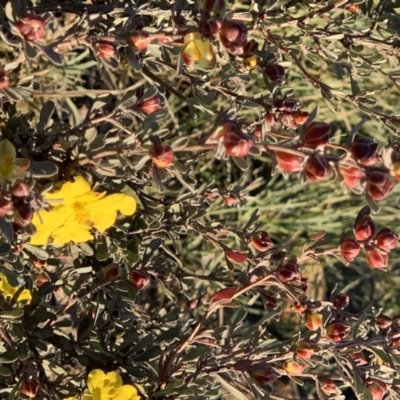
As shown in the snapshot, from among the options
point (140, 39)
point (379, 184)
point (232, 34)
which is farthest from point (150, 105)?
point (379, 184)

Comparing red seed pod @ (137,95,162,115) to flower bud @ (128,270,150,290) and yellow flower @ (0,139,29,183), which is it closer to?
yellow flower @ (0,139,29,183)

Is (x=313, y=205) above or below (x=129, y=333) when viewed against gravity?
below

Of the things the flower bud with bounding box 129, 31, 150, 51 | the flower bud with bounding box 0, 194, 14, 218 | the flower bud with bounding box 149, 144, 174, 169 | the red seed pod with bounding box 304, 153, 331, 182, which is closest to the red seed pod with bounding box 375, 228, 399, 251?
the red seed pod with bounding box 304, 153, 331, 182

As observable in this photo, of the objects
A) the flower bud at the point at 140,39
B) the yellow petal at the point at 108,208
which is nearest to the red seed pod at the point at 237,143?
the flower bud at the point at 140,39

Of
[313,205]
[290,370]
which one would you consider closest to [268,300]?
[290,370]

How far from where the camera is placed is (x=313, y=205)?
10.1 feet

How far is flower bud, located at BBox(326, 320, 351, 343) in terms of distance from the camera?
119cm

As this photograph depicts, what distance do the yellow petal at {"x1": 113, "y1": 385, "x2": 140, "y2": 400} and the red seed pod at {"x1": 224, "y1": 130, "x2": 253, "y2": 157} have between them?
0.57m

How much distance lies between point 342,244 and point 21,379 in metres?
0.65

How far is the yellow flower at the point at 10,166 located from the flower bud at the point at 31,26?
0.19 metres

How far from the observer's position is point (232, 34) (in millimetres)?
976

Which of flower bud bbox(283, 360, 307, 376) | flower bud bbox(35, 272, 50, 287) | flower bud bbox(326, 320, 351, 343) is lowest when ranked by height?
flower bud bbox(35, 272, 50, 287)

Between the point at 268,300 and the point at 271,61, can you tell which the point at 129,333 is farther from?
the point at 271,61

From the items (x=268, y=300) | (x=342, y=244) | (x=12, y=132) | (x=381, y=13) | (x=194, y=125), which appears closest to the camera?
(x=342, y=244)
